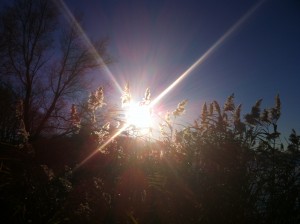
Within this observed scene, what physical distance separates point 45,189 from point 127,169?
2.26ft

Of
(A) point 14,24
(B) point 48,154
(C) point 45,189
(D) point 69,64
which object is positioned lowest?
(C) point 45,189

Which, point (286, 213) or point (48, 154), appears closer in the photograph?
point (286, 213)

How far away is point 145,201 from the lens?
207 cm

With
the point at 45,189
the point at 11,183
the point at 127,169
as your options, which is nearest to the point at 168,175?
the point at 127,169

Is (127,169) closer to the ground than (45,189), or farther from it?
farther from it

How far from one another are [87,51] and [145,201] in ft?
73.6

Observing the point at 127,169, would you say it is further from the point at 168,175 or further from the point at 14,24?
the point at 14,24

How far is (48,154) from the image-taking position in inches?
133

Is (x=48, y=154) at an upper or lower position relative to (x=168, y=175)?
upper

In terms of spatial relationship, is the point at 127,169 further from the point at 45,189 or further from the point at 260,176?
the point at 260,176

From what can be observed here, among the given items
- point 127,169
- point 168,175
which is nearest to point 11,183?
point 127,169

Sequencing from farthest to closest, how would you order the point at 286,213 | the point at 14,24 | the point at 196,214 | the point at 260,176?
the point at 14,24, the point at 260,176, the point at 286,213, the point at 196,214

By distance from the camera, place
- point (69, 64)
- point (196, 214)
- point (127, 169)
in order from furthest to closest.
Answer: point (69, 64) → point (127, 169) → point (196, 214)

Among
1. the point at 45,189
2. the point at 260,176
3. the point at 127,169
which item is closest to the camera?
the point at 45,189
